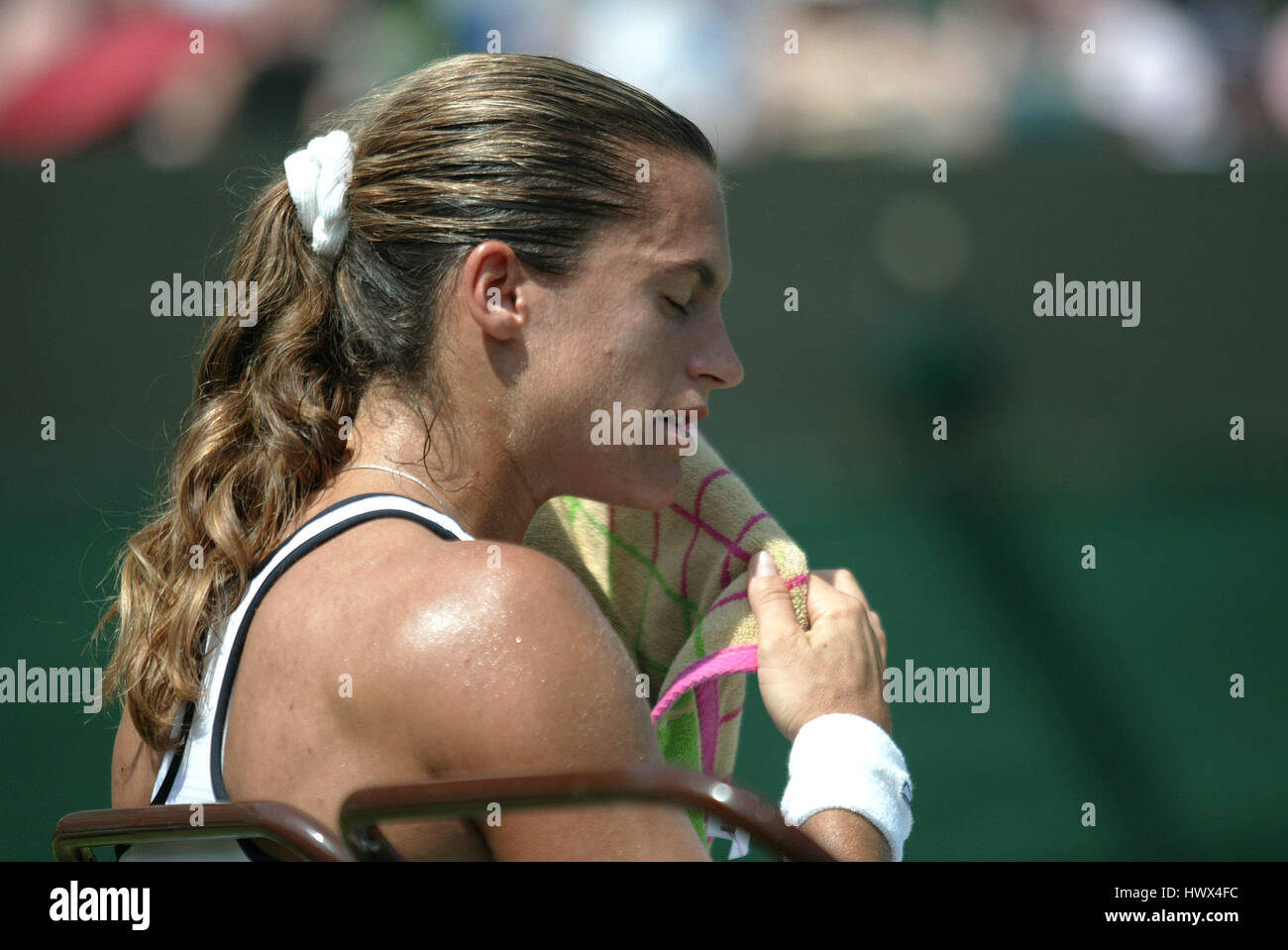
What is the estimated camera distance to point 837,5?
500 cm

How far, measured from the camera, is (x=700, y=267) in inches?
45.8

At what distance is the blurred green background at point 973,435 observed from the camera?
→ 147 inches

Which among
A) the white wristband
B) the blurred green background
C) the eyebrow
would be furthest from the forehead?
the blurred green background

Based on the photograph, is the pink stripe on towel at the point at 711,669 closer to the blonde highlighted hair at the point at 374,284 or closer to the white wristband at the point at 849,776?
the white wristband at the point at 849,776

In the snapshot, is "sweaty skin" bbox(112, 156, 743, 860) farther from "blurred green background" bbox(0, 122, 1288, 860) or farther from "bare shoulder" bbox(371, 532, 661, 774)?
"blurred green background" bbox(0, 122, 1288, 860)

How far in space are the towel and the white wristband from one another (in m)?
0.11

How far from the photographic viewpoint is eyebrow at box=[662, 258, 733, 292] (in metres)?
1.14

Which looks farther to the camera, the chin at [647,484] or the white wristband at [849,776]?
the chin at [647,484]

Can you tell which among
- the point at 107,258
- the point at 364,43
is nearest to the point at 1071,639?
the point at 364,43

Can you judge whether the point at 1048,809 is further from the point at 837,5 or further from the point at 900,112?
the point at 837,5

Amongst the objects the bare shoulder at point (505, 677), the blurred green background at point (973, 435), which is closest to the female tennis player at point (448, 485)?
the bare shoulder at point (505, 677)

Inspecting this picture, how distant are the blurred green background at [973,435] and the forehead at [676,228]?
2.60 meters
